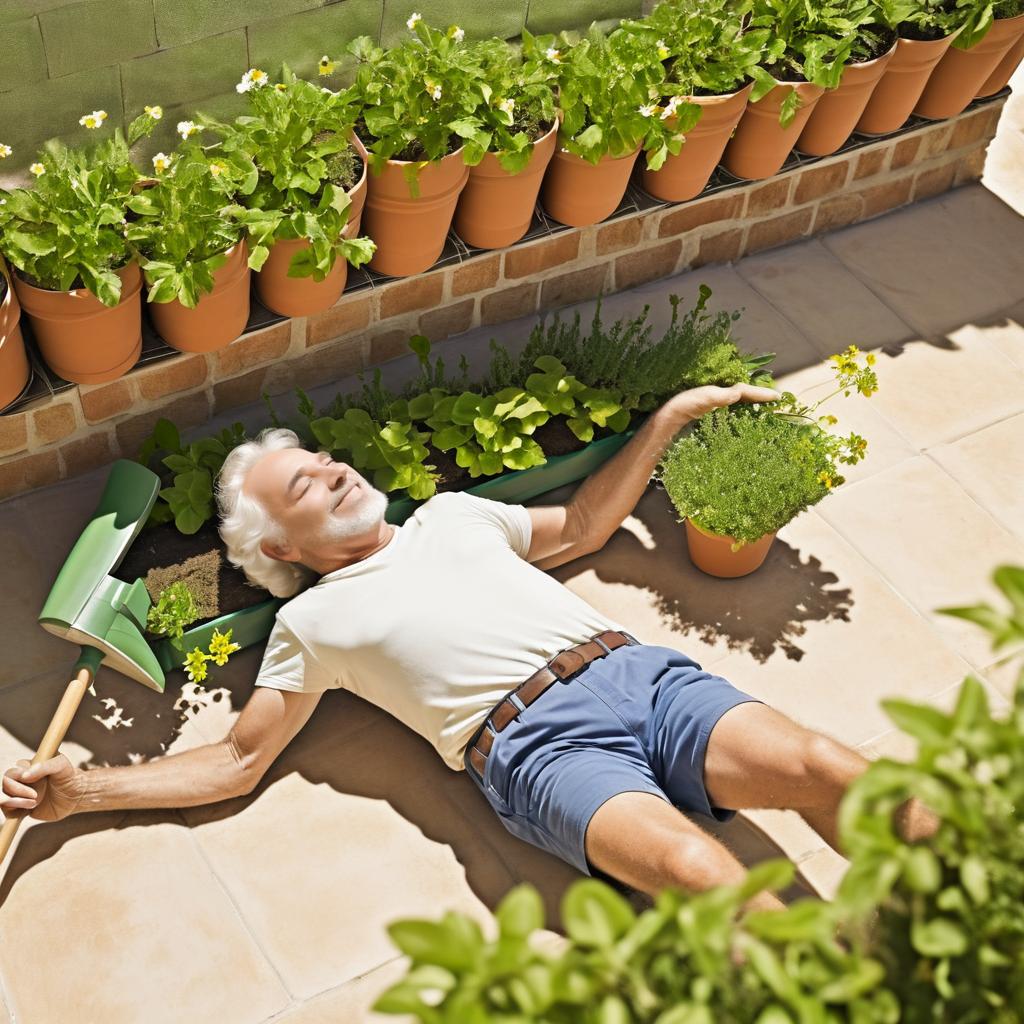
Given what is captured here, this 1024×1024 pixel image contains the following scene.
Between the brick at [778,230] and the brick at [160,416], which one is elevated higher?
the brick at [778,230]

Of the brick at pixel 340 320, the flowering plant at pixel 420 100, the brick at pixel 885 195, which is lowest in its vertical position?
the brick at pixel 340 320

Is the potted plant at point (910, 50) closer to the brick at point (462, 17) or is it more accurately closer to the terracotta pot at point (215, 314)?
the brick at point (462, 17)

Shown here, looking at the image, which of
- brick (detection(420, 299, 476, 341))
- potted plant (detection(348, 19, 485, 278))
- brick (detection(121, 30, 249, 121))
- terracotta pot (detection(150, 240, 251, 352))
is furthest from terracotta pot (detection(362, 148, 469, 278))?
brick (detection(121, 30, 249, 121))

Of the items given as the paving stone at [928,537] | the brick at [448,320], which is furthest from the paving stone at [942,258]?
the brick at [448,320]

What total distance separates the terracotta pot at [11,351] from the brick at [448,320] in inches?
41.9

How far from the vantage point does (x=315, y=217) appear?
2832 mm

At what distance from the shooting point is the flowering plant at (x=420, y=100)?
2.94m

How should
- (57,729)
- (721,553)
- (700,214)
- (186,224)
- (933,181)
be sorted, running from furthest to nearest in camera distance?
1. (933,181)
2. (700,214)
3. (721,553)
4. (186,224)
5. (57,729)

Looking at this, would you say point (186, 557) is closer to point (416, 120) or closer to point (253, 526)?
point (253, 526)

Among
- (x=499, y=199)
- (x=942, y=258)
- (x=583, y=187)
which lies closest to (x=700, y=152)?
(x=583, y=187)

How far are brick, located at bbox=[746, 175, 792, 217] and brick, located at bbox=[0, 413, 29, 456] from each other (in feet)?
6.92

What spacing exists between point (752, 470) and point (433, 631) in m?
0.86

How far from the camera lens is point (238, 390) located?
10.9 feet

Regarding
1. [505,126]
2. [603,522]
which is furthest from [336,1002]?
[505,126]
